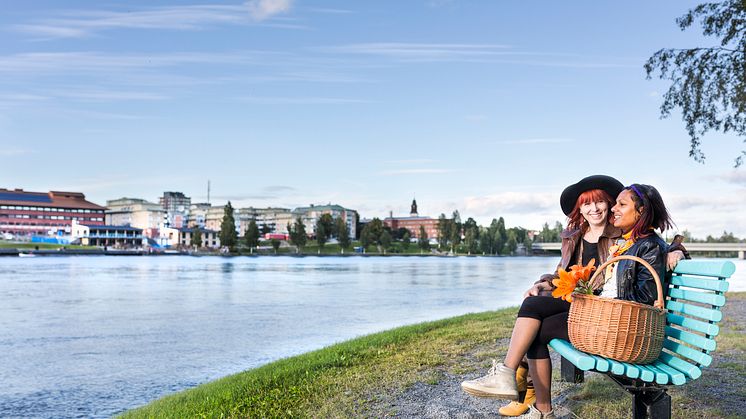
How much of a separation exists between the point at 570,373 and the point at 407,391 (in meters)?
1.65

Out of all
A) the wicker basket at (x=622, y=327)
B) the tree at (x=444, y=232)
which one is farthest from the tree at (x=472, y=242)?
the wicker basket at (x=622, y=327)

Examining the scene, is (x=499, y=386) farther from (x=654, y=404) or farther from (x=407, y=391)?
(x=407, y=391)

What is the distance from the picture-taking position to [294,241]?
513 ft

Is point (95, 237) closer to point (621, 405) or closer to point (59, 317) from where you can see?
point (59, 317)

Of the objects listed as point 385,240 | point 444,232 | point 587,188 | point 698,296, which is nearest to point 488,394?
point 698,296

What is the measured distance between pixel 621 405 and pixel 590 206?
1.82 metres

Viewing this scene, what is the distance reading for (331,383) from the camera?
6852 mm

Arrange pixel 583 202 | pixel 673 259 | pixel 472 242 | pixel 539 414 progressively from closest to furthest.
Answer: pixel 673 259 → pixel 539 414 → pixel 583 202 → pixel 472 242

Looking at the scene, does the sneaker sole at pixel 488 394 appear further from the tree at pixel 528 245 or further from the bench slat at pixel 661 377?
the tree at pixel 528 245

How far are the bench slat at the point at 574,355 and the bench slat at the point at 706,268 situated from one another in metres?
0.87

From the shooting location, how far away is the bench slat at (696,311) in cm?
392

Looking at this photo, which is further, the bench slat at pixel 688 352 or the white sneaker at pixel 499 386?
the white sneaker at pixel 499 386

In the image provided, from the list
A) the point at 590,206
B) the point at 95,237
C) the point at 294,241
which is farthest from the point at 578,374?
the point at 95,237

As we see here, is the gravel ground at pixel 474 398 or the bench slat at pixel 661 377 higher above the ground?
the bench slat at pixel 661 377
